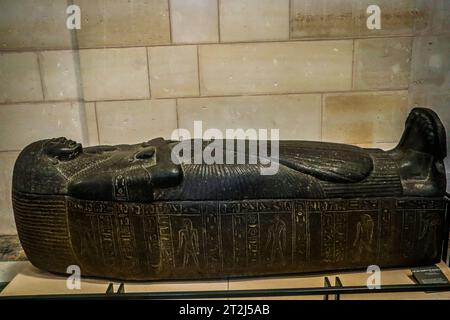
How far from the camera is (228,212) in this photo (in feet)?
7.21

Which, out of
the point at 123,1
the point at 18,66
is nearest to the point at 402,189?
the point at 123,1

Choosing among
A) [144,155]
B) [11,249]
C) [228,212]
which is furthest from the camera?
[11,249]

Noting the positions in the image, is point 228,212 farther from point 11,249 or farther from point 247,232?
point 11,249

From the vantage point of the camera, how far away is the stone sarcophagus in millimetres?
2199

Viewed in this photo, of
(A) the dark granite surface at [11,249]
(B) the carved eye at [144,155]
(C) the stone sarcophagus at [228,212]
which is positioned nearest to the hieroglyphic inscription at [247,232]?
(C) the stone sarcophagus at [228,212]

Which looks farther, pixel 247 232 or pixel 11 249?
pixel 11 249

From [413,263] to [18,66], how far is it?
9.55ft

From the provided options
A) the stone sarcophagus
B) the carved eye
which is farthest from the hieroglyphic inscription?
the carved eye

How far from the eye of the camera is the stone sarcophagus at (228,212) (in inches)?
86.6

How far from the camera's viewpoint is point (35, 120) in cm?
315

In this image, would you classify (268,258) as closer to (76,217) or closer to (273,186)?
Answer: (273,186)

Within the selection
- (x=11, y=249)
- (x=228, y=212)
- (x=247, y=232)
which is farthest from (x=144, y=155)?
(x=11, y=249)

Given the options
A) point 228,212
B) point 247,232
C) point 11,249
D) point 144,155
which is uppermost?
point 144,155

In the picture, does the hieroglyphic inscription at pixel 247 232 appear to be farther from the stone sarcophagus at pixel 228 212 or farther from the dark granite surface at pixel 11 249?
the dark granite surface at pixel 11 249
